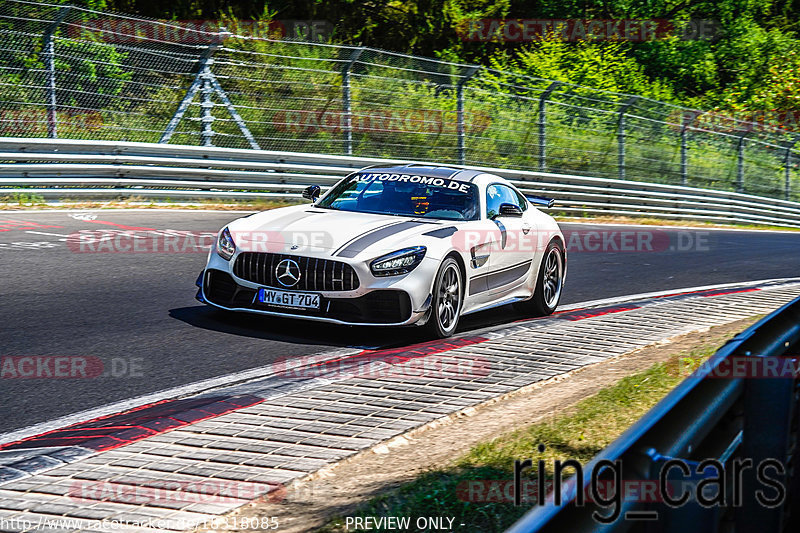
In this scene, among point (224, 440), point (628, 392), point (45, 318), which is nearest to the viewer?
point (224, 440)

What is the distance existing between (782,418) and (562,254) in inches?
300

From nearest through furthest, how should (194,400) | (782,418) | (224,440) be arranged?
(782,418), (224,440), (194,400)

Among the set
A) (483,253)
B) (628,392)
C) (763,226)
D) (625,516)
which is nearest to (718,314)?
(483,253)

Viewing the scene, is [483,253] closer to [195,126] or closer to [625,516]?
[625,516]

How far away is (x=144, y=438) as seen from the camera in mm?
5062

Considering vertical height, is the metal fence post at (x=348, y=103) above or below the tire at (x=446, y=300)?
above

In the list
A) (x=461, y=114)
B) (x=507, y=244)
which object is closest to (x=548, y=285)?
(x=507, y=244)

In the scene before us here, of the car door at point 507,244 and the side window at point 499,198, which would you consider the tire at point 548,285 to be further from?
the side window at point 499,198

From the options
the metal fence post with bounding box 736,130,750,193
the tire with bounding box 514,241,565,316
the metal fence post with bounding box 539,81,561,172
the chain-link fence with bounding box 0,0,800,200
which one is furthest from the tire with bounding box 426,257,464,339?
the metal fence post with bounding box 736,130,750,193

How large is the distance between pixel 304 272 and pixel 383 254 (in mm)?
631

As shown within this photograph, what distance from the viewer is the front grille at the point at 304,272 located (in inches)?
309

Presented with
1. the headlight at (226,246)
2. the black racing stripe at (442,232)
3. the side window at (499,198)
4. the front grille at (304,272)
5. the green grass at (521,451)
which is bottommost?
the green grass at (521,451)

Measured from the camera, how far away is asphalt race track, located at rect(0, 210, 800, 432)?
6.34m

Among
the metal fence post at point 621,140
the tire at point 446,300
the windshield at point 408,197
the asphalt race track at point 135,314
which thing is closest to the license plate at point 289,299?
the asphalt race track at point 135,314
